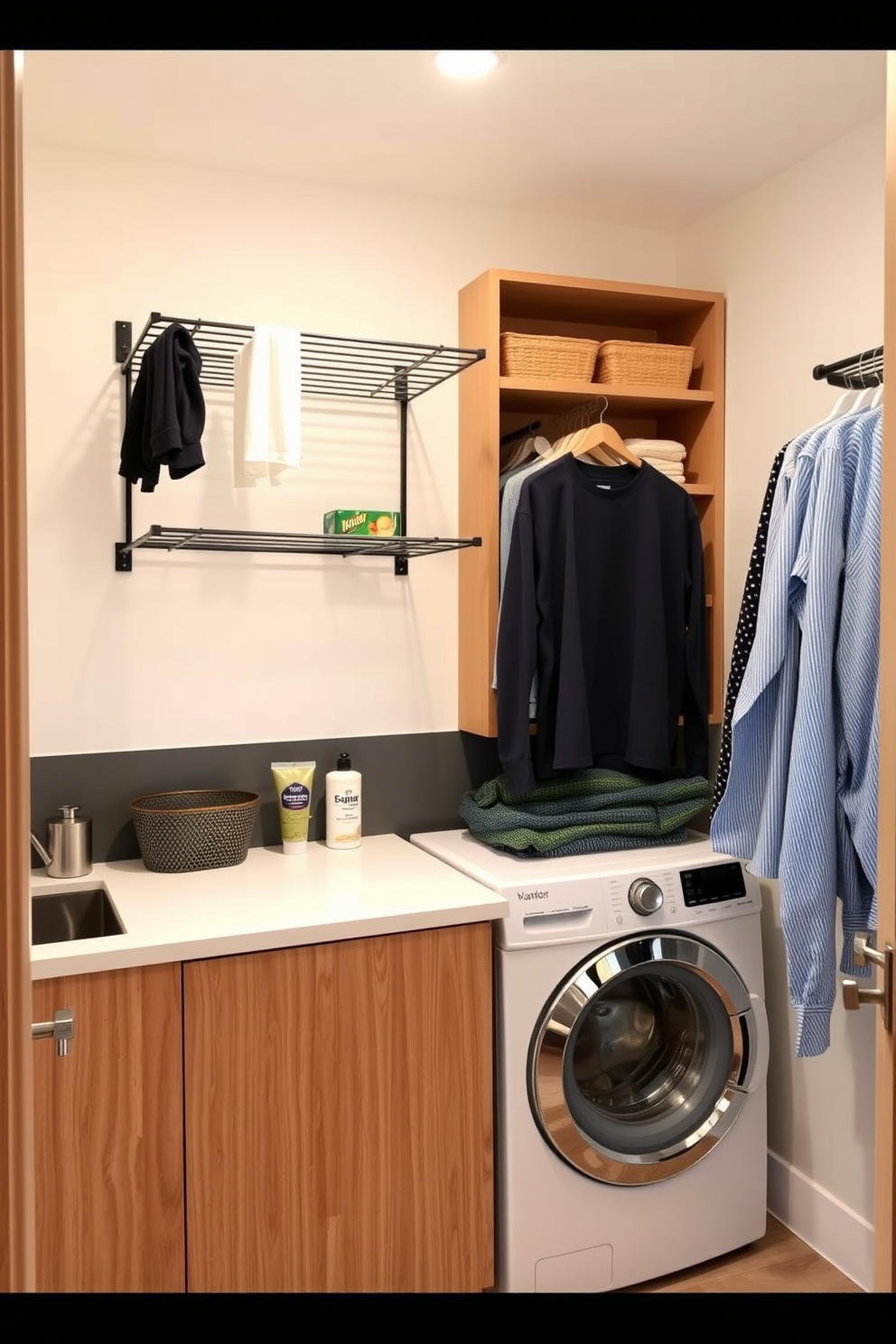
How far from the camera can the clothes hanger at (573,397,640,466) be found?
249cm

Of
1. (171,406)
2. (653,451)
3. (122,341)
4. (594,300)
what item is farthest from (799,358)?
(122,341)

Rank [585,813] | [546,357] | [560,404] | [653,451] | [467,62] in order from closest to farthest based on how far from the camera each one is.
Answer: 1. [467,62]
2. [585,813]
3. [546,357]
4. [653,451]
5. [560,404]

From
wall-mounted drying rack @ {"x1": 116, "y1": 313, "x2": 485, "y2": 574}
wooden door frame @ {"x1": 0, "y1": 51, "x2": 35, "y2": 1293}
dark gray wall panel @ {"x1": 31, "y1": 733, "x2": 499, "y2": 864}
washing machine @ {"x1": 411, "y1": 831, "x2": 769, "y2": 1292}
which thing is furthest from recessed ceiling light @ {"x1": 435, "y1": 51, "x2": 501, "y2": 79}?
washing machine @ {"x1": 411, "y1": 831, "x2": 769, "y2": 1292}

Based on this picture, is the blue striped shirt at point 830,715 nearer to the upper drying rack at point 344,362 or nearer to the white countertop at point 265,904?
the white countertop at point 265,904

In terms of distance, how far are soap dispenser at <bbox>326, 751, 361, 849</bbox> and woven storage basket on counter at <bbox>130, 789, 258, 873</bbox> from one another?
0.21 metres

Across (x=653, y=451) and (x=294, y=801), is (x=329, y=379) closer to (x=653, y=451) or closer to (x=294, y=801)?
(x=653, y=451)

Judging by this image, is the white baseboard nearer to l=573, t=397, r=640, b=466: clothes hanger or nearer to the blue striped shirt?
the blue striped shirt

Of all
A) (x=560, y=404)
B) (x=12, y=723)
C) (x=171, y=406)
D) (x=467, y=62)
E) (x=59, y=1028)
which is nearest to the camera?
(x=12, y=723)

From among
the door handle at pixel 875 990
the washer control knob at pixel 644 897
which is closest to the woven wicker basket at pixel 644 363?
the washer control knob at pixel 644 897

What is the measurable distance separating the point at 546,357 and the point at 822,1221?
2.14 meters

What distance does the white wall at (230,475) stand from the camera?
237cm

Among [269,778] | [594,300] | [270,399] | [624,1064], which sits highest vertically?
[594,300]

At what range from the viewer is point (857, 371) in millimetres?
2154

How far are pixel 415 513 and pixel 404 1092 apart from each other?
140 cm
